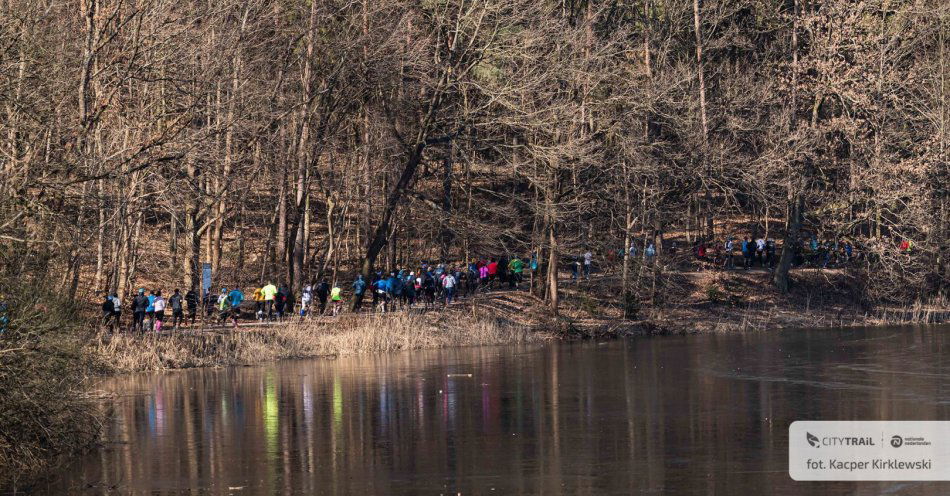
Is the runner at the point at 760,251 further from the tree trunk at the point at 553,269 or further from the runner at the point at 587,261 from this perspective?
the tree trunk at the point at 553,269

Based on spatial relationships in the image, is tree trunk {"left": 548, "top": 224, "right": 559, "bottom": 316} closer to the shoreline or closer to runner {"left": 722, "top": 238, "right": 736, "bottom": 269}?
the shoreline

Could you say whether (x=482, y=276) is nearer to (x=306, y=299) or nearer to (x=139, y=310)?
(x=306, y=299)

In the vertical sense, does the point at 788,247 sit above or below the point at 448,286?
above

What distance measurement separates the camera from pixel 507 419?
27.4m

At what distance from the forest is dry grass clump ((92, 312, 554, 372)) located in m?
3.66

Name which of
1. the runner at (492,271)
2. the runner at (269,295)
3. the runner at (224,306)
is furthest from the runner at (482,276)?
the runner at (224,306)

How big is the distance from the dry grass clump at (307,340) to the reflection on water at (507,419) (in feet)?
3.76

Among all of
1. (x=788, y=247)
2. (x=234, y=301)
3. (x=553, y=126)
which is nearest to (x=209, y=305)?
(x=234, y=301)

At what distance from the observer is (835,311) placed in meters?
55.2

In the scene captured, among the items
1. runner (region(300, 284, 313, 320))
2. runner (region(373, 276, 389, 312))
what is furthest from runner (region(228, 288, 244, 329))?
runner (region(373, 276, 389, 312))

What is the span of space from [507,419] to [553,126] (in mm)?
22846

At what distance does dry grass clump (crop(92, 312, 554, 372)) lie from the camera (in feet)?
Answer: 123

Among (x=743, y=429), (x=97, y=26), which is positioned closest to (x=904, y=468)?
(x=743, y=429)

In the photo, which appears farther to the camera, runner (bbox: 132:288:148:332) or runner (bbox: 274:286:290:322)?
runner (bbox: 274:286:290:322)
